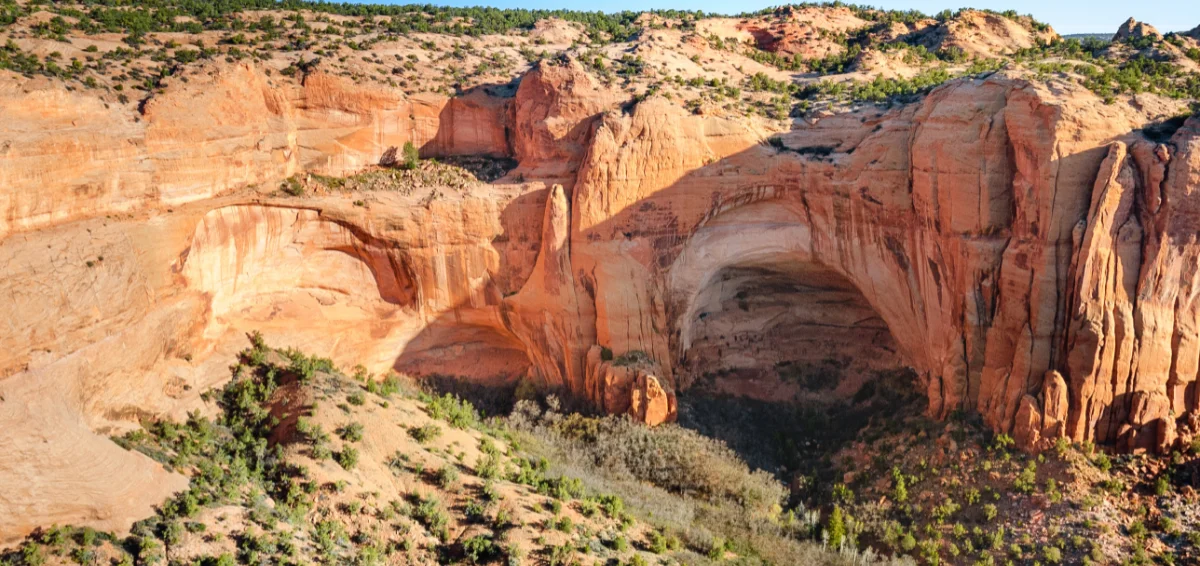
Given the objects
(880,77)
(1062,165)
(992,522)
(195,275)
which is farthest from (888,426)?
(195,275)

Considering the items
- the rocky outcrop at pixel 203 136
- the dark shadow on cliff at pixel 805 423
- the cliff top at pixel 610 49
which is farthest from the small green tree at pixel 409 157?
the dark shadow on cliff at pixel 805 423

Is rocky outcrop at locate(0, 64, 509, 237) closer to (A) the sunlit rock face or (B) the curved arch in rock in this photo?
(A) the sunlit rock face

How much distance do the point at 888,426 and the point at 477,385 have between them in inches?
485

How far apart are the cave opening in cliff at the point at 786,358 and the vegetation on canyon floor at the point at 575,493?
5.42ft

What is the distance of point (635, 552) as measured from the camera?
19.1 meters

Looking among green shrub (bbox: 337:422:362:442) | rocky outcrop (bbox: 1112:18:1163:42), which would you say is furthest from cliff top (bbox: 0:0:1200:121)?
green shrub (bbox: 337:422:362:442)

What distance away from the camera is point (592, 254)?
2544 cm

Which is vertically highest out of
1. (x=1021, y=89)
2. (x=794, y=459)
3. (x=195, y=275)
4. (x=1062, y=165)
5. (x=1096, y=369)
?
(x=1021, y=89)

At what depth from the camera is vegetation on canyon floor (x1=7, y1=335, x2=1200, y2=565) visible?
18.1 meters

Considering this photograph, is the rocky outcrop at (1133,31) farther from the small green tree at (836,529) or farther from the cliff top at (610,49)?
the small green tree at (836,529)

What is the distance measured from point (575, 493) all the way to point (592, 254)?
737 cm

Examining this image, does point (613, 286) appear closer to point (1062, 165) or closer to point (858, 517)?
point (858, 517)

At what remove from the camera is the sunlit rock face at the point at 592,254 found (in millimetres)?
18453

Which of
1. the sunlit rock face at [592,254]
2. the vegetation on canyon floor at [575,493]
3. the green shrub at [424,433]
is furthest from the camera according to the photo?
the green shrub at [424,433]
